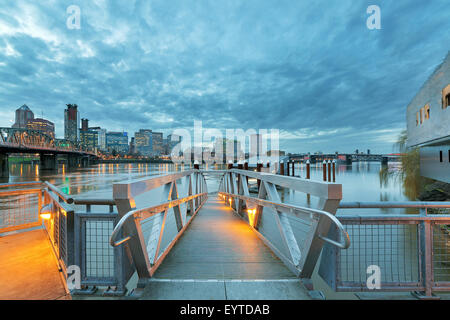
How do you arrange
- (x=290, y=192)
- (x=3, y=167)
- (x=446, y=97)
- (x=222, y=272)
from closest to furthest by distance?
(x=222, y=272)
(x=446, y=97)
(x=290, y=192)
(x=3, y=167)

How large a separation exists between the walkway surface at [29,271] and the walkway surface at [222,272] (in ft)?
4.19

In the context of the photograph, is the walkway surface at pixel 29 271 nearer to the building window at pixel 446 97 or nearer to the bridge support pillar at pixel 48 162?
the building window at pixel 446 97

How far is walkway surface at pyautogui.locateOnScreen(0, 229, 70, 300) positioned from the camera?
261cm

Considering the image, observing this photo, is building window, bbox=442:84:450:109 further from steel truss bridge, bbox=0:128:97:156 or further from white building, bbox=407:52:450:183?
steel truss bridge, bbox=0:128:97:156

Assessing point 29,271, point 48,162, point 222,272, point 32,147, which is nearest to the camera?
point 222,272

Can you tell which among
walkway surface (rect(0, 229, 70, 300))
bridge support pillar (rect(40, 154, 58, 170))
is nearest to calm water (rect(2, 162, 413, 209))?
walkway surface (rect(0, 229, 70, 300))

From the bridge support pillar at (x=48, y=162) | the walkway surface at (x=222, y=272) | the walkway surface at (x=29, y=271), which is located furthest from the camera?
the bridge support pillar at (x=48, y=162)

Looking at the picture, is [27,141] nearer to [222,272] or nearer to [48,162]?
[48,162]

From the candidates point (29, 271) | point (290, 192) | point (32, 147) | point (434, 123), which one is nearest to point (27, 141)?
point (32, 147)

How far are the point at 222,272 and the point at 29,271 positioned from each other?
285cm

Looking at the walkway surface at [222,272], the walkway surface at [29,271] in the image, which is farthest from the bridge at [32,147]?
the walkway surface at [222,272]

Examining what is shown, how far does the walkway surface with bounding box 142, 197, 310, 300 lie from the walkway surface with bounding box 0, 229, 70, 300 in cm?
128

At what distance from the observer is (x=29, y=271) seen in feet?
10.1

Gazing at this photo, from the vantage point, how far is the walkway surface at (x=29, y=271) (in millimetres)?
2607
